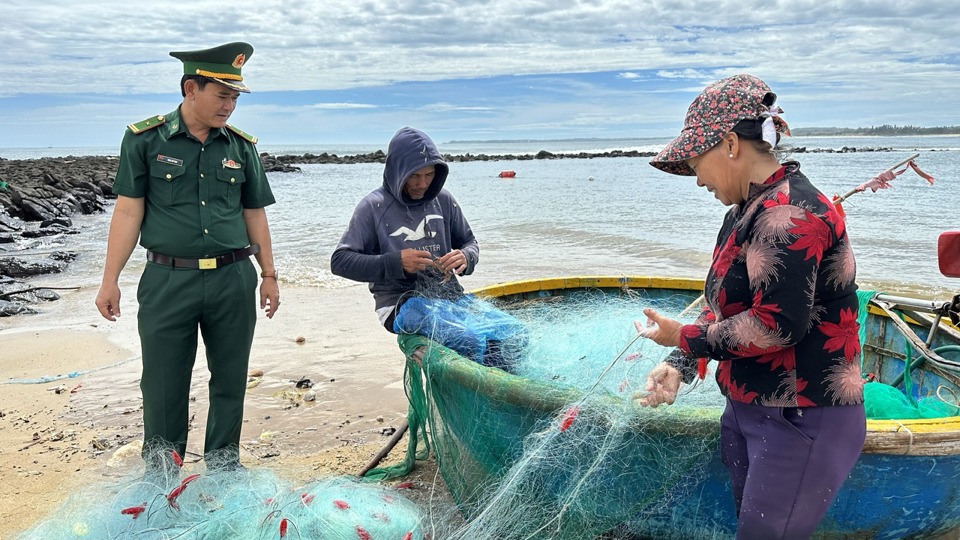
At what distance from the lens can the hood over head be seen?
3459 millimetres

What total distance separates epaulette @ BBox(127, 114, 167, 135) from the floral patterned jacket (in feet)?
8.55

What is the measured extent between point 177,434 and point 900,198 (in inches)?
977

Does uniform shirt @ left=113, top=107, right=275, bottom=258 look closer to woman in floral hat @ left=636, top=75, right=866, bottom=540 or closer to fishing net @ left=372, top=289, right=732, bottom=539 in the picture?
fishing net @ left=372, top=289, right=732, bottom=539

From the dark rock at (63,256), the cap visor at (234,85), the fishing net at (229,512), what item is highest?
the cap visor at (234,85)

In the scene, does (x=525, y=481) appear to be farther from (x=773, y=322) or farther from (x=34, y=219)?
(x=34, y=219)

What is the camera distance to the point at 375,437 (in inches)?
188

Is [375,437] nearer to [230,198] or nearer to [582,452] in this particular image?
[230,198]

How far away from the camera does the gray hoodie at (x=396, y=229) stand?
11.3 feet

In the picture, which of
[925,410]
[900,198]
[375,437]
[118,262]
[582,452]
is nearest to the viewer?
[582,452]

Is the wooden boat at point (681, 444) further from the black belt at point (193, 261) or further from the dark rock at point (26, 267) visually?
the dark rock at point (26, 267)

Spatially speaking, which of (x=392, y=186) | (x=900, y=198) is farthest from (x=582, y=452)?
(x=900, y=198)

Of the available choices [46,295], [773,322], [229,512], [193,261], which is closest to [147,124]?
[193,261]

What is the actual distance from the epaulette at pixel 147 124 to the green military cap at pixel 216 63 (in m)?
0.25

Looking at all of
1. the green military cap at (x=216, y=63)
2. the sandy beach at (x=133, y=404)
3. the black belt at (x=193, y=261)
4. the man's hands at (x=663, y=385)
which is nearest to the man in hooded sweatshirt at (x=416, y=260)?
the black belt at (x=193, y=261)
